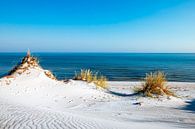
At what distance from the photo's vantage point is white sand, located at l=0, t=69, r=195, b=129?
8.59 m

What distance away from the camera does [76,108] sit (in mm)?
12547

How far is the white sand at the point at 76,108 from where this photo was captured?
8594 millimetres

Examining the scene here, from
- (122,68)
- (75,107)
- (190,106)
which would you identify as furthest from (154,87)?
(122,68)

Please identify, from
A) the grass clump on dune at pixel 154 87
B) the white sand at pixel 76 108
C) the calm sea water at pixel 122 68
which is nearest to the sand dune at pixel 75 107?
the white sand at pixel 76 108

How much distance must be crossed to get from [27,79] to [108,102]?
4178mm

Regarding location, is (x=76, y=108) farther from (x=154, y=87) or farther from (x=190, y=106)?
(x=190, y=106)

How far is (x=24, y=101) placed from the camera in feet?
42.2

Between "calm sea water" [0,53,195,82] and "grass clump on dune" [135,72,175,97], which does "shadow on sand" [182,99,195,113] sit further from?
"calm sea water" [0,53,195,82]

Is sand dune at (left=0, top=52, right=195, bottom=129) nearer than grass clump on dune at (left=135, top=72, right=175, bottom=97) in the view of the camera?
Yes

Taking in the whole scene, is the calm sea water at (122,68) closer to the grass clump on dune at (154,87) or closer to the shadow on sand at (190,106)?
the grass clump on dune at (154,87)

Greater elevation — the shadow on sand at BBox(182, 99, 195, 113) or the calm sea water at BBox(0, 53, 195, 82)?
the shadow on sand at BBox(182, 99, 195, 113)

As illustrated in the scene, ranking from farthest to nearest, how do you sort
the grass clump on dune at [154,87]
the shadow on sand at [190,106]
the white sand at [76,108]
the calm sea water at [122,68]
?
1. the calm sea water at [122,68]
2. the grass clump on dune at [154,87]
3. the shadow on sand at [190,106]
4. the white sand at [76,108]

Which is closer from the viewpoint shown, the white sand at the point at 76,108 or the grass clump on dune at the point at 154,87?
the white sand at the point at 76,108

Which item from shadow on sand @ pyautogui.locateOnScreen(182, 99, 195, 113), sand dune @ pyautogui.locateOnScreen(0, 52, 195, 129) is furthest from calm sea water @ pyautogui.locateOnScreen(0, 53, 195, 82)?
shadow on sand @ pyautogui.locateOnScreen(182, 99, 195, 113)
